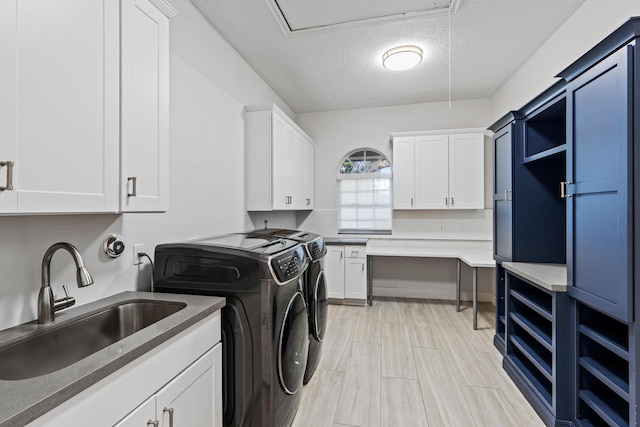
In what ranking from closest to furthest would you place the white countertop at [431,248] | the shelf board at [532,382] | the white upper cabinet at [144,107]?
the white upper cabinet at [144,107] → the shelf board at [532,382] → the white countertop at [431,248]

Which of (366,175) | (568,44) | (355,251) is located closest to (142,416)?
(355,251)

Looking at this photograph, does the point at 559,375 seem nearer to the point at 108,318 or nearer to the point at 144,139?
the point at 108,318

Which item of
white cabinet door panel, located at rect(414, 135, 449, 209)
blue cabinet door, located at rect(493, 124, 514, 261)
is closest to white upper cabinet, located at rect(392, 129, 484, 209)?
white cabinet door panel, located at rect(414, 135, 449, 209)

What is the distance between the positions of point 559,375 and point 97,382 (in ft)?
7.28

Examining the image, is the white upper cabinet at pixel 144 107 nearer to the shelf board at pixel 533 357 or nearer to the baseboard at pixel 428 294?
the shelf board at pixel 533 357

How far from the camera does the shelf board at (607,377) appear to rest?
135cm

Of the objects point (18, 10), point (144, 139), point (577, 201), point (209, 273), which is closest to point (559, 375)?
point (577, 201)

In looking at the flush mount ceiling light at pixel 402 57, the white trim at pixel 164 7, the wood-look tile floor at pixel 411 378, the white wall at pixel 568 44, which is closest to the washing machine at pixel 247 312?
the wood-look tile floor at pixel 411 378

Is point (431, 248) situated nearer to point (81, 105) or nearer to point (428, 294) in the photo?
point (428, 294)

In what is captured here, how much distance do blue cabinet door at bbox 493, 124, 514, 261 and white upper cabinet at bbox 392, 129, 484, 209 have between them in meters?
1.22

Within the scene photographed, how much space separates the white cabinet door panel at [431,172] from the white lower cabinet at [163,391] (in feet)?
10.8

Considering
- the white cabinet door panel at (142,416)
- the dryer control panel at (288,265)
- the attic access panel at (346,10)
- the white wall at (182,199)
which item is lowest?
the white cabinet door panel at (142,416)

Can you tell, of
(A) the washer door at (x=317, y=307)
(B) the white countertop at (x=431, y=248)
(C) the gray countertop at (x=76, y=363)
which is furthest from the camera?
(B) the white countertop at (x=431, y=248)

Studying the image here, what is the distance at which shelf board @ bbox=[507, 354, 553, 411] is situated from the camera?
1830 millimetres
